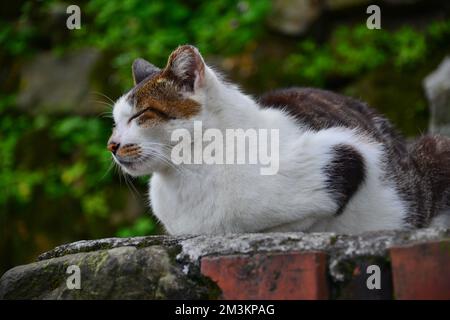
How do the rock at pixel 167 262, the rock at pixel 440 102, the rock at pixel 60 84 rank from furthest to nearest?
the rock at pixel 60 84, the rock at pixel 440 102, the rock at pixel 167 262

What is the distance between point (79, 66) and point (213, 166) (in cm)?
397

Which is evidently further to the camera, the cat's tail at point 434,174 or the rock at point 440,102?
the rock at point 440,102

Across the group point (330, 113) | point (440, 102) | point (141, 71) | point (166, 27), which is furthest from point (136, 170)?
point (166, 27)

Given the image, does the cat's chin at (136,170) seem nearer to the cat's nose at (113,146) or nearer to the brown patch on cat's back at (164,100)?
the cat's nose at (113,146)

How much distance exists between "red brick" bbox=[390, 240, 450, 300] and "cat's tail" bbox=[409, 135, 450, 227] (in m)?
0.93

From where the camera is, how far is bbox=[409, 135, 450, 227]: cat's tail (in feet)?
8.12

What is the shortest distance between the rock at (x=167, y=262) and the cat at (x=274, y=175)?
32 cm

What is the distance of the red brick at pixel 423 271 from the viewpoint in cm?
147

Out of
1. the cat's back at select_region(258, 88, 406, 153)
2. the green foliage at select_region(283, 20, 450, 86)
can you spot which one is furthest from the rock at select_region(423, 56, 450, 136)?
the cat's back at select_region(258, 88, 406, 153)

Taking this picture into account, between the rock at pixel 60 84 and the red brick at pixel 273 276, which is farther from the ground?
the rock at pixel 60 84

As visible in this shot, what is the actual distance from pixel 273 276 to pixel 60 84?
4.60m

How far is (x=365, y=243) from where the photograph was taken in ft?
5.28

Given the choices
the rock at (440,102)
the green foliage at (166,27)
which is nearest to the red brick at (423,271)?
the rock at (440,102)

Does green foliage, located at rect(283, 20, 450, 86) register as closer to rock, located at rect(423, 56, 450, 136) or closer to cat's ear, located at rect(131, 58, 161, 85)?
rock, located at rect(423, 56, 450, 136)
